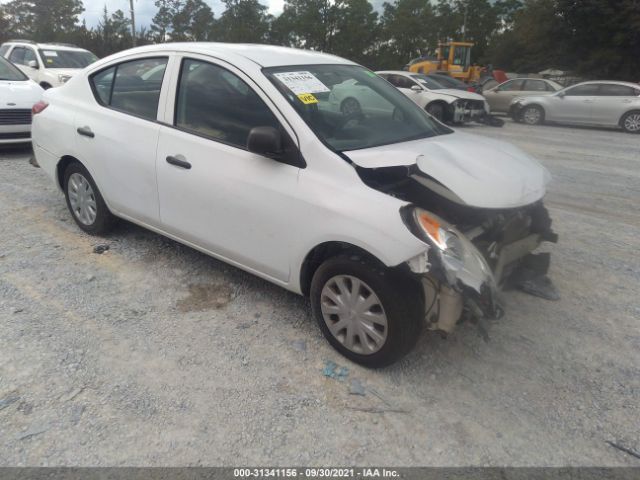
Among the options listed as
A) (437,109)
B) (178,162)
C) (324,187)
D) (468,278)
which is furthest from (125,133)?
(437,109)

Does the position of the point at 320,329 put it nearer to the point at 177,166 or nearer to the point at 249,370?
the point at 249,370

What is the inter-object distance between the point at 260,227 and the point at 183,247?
5.37 ft

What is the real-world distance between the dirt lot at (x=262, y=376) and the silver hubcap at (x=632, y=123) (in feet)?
39.0

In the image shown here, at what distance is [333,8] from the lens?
48375mm

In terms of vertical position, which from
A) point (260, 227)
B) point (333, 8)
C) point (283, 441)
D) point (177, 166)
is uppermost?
point (333, 8)

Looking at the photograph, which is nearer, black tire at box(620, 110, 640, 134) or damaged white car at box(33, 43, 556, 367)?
damaged white car at box(33, 43, 556, 367)

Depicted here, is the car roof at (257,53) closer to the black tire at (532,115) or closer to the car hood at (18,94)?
the car hood at (18,94)

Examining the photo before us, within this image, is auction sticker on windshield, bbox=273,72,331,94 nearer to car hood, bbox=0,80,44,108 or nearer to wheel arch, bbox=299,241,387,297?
wheel arch, bbox=299,241,387,297

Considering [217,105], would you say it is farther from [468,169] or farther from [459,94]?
[459,94]

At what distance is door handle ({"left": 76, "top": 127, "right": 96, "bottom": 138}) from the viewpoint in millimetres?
4245

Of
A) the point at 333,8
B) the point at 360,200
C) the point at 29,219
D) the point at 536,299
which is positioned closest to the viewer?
the point at 360,200

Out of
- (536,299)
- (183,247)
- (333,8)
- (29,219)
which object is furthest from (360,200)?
(333,8)

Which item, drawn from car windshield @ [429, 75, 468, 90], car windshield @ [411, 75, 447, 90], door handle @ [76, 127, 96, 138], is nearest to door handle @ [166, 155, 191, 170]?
door handle @ [76, 127, 96, 138]

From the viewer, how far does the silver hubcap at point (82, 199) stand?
4.55 m
